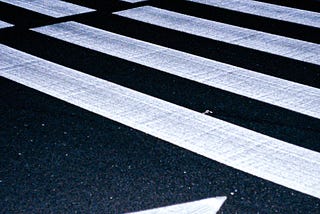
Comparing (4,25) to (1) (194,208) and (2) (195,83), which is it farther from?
(1) (194,208)

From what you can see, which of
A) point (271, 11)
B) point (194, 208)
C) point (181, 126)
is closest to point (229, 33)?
point (271, 11)

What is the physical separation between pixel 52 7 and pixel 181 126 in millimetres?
3836

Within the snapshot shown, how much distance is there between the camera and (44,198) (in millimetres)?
3748

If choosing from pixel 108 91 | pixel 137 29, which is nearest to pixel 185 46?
pixel 137 29

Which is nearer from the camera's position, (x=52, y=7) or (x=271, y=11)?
(x=271, y=11)

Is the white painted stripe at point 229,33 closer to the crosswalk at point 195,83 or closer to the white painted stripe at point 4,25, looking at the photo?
the crosswalk at point 195,83

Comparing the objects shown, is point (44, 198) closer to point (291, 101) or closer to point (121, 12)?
point (291, 101)

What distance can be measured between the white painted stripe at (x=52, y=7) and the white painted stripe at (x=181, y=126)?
1809 millimetres

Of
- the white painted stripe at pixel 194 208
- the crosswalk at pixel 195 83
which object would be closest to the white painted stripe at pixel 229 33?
the crosswalk at pixel 195 83

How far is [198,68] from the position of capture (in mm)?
5746

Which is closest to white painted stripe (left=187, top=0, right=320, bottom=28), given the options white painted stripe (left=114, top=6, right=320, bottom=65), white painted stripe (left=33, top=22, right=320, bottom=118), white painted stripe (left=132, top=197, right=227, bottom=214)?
white painted stripe (left=114, top=6, right=320, bottom=65)

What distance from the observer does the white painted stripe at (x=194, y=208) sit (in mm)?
3588

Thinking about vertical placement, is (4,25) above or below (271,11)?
below

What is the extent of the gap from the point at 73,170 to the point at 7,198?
0.49 metres
